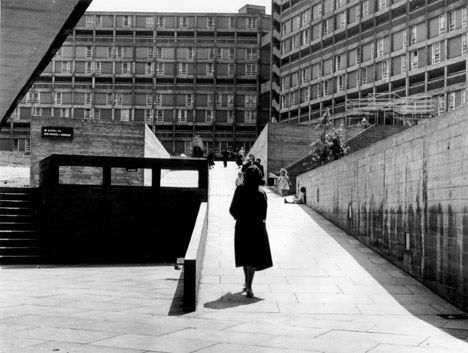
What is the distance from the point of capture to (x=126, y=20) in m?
83.8

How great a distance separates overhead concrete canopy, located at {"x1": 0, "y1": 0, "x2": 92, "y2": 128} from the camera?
855 centimetres

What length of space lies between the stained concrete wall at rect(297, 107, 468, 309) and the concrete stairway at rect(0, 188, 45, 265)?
7598 millimetres

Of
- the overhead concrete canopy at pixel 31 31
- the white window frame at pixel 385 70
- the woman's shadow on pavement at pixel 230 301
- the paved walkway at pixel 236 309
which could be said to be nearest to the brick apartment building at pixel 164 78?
the white window frame at pixel 385 70

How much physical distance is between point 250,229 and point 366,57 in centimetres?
5701

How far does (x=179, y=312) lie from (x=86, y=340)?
1.88m

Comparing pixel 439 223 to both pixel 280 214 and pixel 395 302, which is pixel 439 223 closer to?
pixel 395 302

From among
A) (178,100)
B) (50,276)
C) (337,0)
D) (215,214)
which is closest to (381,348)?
(50,276)

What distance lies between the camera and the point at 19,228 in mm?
15391

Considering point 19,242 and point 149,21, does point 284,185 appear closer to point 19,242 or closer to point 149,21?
point 19,242

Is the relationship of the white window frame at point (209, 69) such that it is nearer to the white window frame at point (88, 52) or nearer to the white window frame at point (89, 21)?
the white window frame at point (88, 52)

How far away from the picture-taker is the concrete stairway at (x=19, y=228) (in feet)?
47.2

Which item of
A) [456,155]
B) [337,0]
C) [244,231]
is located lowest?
[244,231]

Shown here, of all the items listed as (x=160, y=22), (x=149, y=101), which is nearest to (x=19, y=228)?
(x=149, y=101)

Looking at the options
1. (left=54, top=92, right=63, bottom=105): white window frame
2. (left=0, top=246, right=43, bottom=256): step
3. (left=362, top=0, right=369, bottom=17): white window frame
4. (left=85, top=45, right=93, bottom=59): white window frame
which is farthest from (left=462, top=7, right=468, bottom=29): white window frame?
(left=54, top=92, right=63, bottom=105): white window frame
